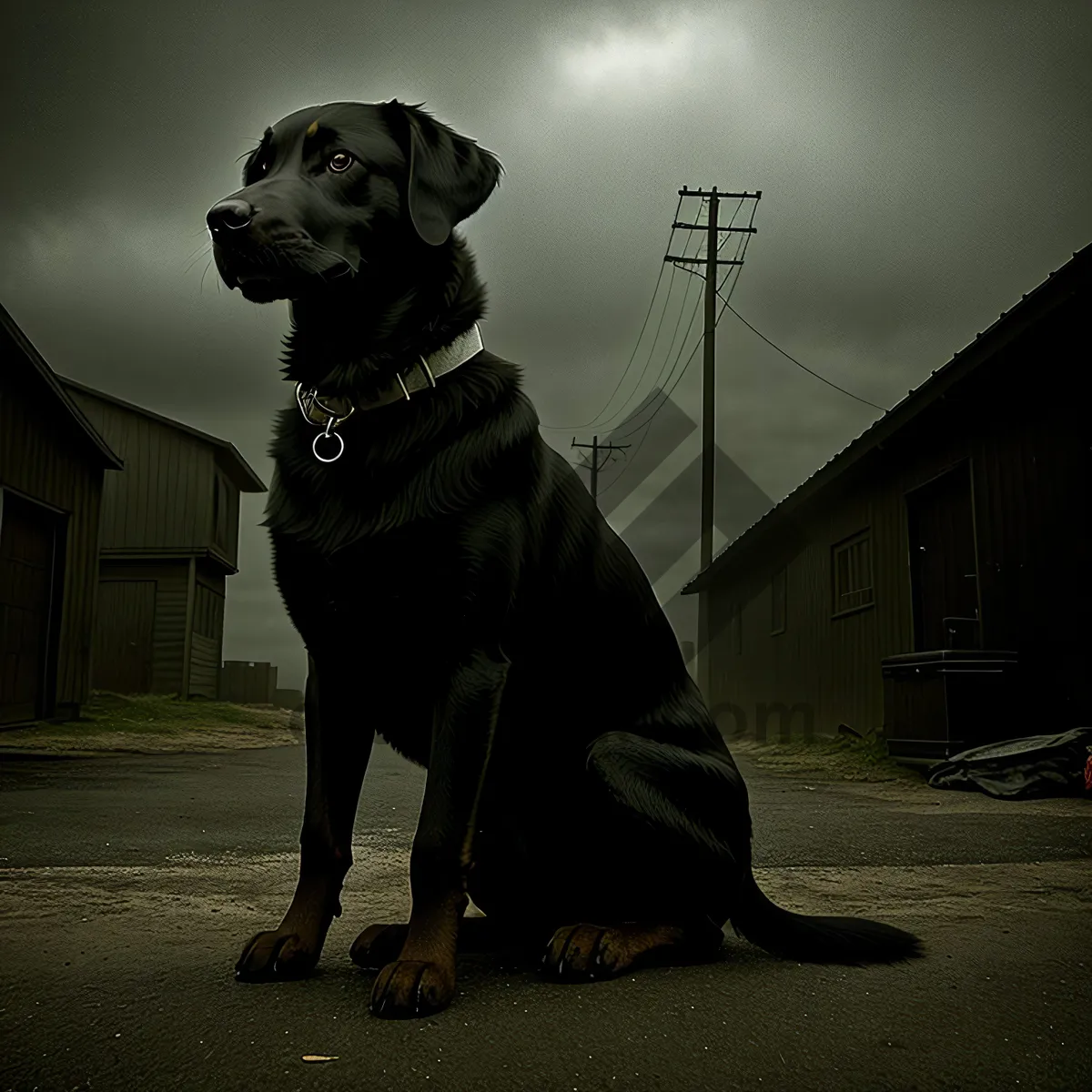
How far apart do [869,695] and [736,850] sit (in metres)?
11.3

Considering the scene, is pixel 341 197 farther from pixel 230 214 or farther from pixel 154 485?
pixel 154 485

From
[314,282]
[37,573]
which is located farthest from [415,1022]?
[37,573]

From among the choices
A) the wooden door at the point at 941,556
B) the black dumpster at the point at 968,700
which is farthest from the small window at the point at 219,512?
the black dumpster at the point at 968,700

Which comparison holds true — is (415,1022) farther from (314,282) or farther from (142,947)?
(314,282)

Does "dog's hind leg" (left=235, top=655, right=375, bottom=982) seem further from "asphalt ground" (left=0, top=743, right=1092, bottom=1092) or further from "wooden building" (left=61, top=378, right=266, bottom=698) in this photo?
"wooden building" (left=61, top=378, right=266, bottom=698)

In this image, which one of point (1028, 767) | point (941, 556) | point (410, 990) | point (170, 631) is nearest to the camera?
point (410, 990)

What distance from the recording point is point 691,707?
7.34 ft

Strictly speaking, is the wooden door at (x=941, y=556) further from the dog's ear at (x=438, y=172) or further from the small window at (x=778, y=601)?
the dog's ear at (x=438, y=172)

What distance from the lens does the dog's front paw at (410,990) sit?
1655mm

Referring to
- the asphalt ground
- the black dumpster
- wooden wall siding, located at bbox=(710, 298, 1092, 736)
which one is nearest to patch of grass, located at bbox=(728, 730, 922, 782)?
the black dumpster

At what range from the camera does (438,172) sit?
208cm

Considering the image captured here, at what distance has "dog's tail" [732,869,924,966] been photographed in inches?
82.6

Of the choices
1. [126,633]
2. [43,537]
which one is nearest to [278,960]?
[43,537]

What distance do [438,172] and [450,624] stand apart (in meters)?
0.93
